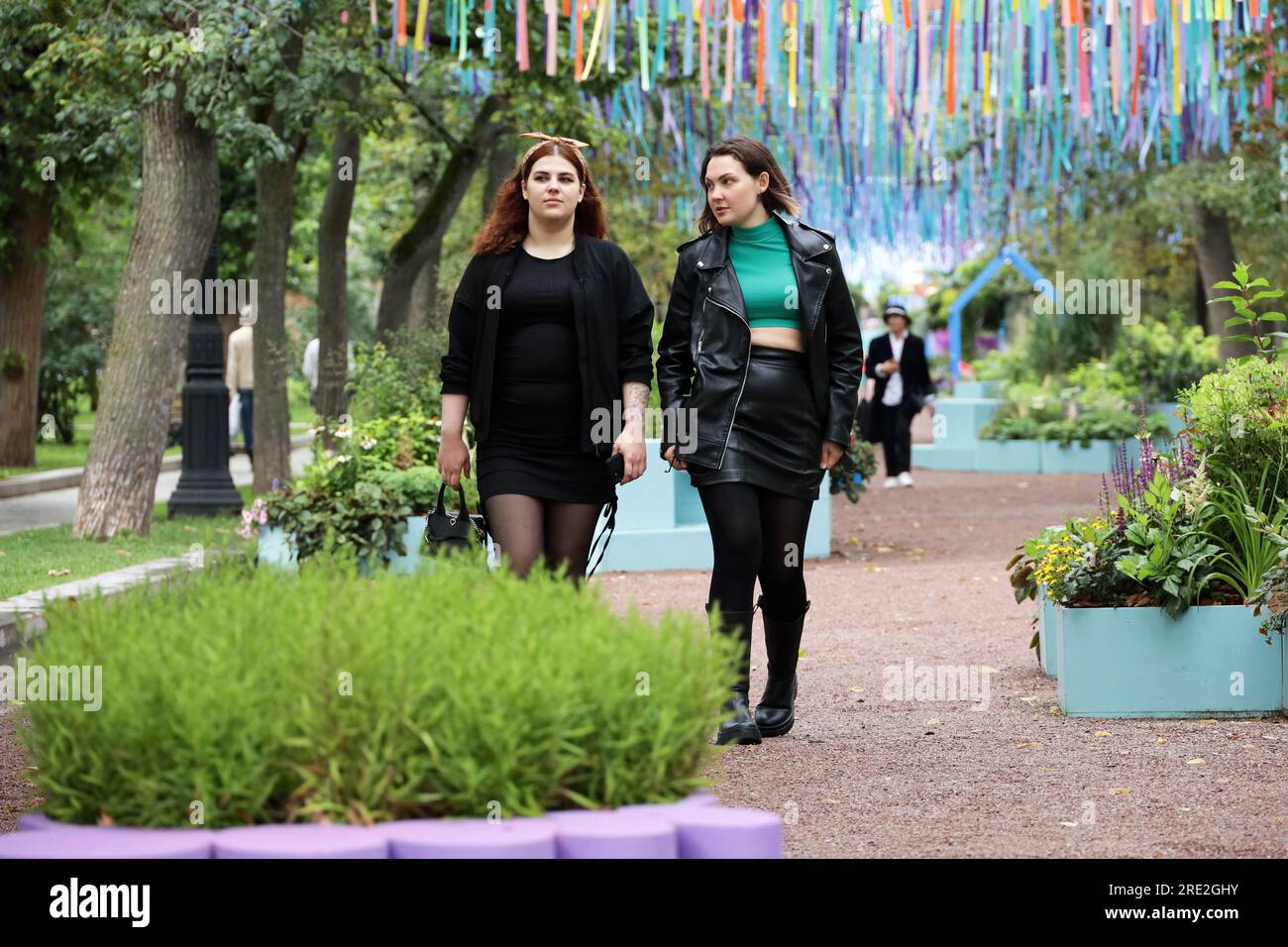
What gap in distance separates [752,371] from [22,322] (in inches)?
708

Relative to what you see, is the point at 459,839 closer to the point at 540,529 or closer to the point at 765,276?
the point at 540,529

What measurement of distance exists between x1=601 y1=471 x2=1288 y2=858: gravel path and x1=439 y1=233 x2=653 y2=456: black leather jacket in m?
0.79

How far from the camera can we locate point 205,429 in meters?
16.4

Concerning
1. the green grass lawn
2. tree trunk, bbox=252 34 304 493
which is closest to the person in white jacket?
tree trunk, bbox=252 34 304 493

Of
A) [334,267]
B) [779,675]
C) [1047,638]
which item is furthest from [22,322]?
[779,675]

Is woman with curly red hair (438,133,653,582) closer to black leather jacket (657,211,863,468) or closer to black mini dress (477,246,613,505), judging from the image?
black mini dress (477,246,613,505)

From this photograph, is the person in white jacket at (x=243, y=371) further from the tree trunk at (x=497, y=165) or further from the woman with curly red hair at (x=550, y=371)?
the woman with curly red hair at (x=550, y=371)

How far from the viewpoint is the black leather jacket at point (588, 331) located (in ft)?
18.0

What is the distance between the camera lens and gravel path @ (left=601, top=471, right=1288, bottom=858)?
5.06 m

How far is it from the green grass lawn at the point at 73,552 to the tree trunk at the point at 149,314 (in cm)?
34

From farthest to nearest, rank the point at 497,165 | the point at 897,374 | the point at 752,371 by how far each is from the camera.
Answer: the point at 497,165, the point at 897,374, the point at 752,371

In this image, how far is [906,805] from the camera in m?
5.51

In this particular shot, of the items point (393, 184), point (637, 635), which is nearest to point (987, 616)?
point (637, 635)

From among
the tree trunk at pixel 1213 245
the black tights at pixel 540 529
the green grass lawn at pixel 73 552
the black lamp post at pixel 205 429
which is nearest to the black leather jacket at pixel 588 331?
the black tights at pixel 540 529
